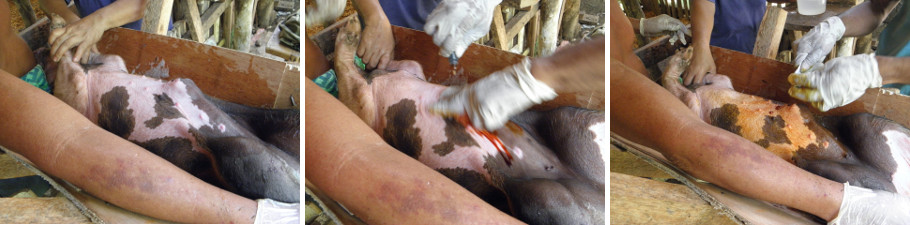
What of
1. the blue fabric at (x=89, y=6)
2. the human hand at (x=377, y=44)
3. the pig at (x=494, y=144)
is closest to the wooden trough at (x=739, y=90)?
the pig at (x=494, y=144)

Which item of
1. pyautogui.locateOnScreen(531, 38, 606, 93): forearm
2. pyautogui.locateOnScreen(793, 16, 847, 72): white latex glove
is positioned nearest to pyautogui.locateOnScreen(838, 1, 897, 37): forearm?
pyautogui.locateOnScreen(793, 16, 847, 72): white latex glove

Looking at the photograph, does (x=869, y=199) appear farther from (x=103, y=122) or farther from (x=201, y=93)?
(x=103, y=122)

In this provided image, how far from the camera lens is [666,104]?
1489mm

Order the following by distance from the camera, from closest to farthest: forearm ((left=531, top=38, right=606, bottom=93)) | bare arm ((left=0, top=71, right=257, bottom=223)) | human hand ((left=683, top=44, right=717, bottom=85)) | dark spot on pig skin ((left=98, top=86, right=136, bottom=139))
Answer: forearm ((left=531, top=38, right=606, bottom=93)) < bare arm ((left=0, top=71, right=257, bottom=223)) < dark spot on pig skin ((left=98, top=86, right=136, bottom=139)) < human hand ((left=683, top=44, right=717, bottom=85))

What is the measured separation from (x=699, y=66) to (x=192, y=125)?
1.28 meters

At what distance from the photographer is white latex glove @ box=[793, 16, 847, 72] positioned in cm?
150

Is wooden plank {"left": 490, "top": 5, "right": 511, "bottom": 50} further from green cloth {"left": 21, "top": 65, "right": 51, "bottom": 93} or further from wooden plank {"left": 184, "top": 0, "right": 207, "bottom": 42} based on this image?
green cloth {"left": 21, "top": 65, "right": 51, "bottom": 93}

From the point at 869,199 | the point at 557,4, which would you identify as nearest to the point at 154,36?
the point at 557,4

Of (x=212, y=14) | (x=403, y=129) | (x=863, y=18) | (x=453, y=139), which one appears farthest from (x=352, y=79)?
(x=863, y=18)

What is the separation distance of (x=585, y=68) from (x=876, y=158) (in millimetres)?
1006

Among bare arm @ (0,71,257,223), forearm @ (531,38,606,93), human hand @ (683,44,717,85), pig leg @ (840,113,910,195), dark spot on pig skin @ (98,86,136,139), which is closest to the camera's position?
forearm @ (531,38,606,93)

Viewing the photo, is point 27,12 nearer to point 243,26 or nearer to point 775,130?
point 243,26

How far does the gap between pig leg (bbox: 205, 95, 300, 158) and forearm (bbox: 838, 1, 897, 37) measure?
142 centimetres

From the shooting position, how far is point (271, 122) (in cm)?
148
